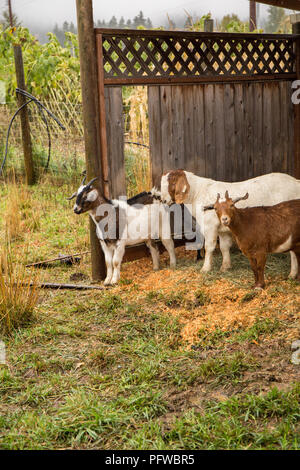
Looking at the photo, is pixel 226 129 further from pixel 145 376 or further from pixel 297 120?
pixel 145 376

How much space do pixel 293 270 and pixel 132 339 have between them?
2249mm

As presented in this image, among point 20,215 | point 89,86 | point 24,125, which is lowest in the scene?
point 20,215

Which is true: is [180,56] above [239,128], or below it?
above

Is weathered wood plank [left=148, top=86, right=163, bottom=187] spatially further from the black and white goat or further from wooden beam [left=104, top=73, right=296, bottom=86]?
the black and white goat

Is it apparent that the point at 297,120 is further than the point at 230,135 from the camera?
Yes

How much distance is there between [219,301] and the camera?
557cm

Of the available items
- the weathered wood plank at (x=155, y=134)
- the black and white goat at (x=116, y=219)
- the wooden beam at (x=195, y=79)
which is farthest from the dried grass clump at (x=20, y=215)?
the wooden beam at (x=195, y=79)

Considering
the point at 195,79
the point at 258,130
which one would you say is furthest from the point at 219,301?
the point at 258,130

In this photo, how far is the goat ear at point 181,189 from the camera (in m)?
6.49

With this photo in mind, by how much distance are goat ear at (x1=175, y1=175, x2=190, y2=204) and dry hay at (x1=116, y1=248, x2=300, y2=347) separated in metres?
0.89

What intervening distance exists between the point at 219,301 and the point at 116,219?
Answer: 1603 mm

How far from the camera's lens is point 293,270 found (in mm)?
6156

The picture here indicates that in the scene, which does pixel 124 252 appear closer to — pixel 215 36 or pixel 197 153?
pixel 197 153
